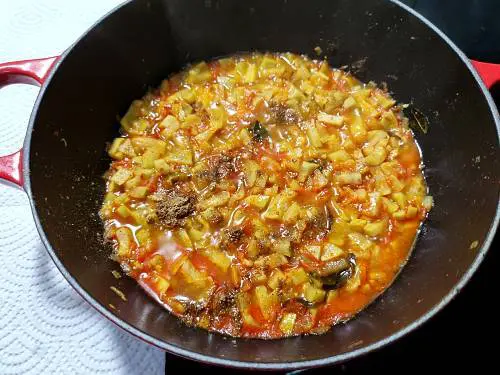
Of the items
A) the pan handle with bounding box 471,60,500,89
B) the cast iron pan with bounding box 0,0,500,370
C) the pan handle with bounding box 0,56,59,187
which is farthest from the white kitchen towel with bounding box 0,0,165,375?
Answer: the pan handle with bounding box 471,60,500,89

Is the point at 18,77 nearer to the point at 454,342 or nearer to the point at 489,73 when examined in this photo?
the point at 489,73

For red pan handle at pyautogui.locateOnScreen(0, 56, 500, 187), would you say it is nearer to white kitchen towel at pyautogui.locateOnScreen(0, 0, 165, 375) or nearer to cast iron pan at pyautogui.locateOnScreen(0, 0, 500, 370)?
cast iron pan at pyautogui.locateOnScreen(0, 0, 500, 370)

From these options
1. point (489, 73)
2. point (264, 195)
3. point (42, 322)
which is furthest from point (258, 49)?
point (42, 322)

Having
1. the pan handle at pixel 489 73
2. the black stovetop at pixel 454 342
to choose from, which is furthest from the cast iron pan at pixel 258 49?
the black stovetop at pixel 454 342

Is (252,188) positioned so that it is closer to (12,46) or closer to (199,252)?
(199,252)

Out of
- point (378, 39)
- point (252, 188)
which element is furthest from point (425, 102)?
point (252, 188)

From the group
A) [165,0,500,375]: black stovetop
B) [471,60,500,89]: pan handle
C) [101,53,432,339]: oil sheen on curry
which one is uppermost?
[471,60,500,89]: pan handle

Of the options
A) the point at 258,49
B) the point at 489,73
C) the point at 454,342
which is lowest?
the point at 454,342
